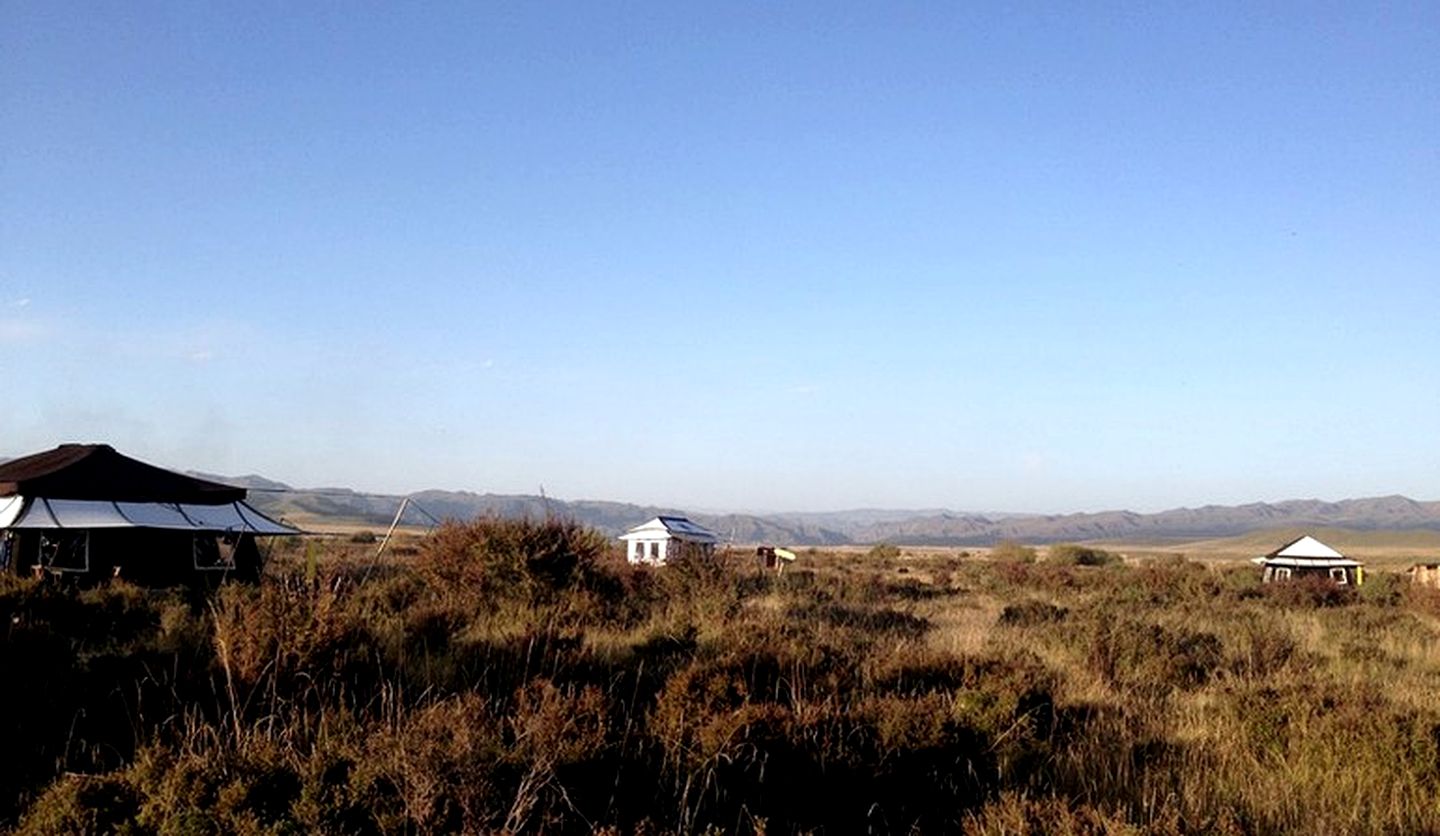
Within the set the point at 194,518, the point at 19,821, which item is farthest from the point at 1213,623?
the point at 194,518

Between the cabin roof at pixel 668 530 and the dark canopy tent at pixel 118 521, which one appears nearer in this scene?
the dark canopy tent at pixel 118 521

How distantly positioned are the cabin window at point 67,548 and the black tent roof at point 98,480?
906 millimetres

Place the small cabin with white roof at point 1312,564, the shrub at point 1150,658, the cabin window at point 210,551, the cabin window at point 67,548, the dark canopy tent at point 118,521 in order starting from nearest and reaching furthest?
1. the shrub at point 1150,658
2. the dark canopy tent at point 118,521
3. the cabin window at point 67,548
4. the cabin window at point 210,551
5. the small cabin with white roof at point 1312,564

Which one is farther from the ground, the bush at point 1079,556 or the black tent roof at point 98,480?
the black tent roof at point 98,480

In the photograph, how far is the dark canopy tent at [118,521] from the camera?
22375mm

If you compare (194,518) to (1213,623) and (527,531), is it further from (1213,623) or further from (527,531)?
(1213,623)

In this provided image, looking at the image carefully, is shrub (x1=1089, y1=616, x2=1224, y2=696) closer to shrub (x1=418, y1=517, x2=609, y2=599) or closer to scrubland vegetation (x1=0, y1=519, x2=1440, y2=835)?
scrubland vegetation (x1=0, y1=519, x2=1440, y2=835)

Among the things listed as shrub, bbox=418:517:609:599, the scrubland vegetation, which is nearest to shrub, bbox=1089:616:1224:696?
the scrubland vegetation

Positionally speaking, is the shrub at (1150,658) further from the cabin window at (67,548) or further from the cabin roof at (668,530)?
the cabin roof at (668,530)

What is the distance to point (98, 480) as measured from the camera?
24.4 metres

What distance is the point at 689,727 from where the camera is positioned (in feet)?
20.4

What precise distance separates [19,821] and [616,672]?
4.77m

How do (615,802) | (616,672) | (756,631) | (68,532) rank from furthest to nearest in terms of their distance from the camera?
(68,532) → (756,631) → (616,672) → (615,802)

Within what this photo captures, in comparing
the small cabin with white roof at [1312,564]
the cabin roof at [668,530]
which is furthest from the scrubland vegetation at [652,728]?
the cabin roof at [668,530]
